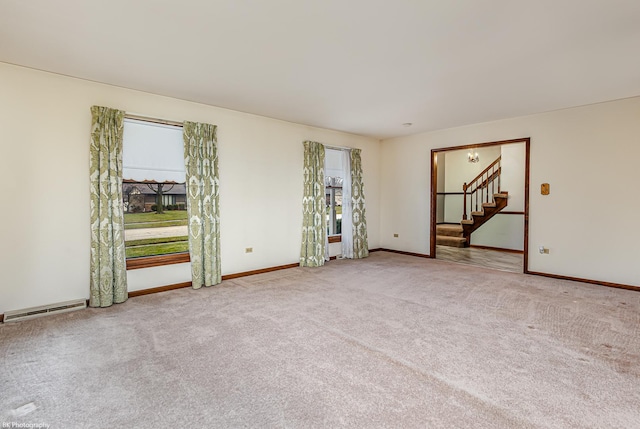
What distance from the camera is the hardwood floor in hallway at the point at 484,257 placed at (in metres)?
5.73

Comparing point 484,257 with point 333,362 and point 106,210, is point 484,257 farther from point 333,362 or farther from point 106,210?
point 106,210

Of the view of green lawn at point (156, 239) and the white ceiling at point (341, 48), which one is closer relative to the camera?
the white ceiling at point (341, 48)

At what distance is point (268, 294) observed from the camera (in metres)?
4.00

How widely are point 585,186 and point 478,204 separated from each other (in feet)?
13.4

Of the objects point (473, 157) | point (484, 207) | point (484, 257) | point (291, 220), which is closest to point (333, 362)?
point (291, 220)

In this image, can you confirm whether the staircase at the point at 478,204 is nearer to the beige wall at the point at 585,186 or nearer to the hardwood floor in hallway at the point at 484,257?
the hardwood floor in hallway at the point at 484,257

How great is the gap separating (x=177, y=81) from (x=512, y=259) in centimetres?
677

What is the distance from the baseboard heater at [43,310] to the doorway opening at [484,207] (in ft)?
19.0

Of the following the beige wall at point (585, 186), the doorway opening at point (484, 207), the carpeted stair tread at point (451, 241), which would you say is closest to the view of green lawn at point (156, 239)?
the doorway opening at point (484, 207)

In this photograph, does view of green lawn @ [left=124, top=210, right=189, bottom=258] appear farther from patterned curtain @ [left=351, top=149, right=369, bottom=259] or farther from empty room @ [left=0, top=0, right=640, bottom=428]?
patterned curtain @ [left=351, top=149, right=369, bottom=259]

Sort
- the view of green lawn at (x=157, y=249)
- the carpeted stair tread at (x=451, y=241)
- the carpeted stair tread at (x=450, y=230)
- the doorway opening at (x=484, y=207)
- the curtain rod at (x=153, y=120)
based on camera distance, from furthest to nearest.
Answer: the carpeted stair tread at (x=450, y=230) < the carpeted stair tread at (x=451, y=241) < the doorway opening at (x=484, y=207) < the view of green lawn at (x=157, y=249) < the curtain rod at (x=153, y=120)

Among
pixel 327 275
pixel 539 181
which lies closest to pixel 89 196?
pixel 327 275

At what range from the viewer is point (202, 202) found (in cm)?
432

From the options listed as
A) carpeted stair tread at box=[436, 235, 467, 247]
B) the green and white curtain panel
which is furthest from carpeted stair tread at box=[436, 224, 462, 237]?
the green and white curtain panel
